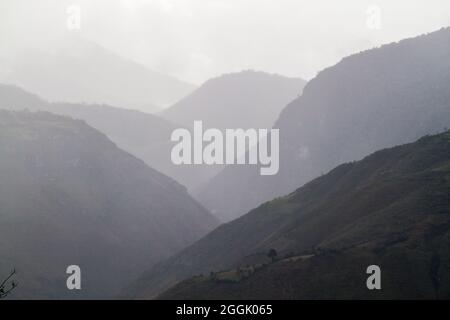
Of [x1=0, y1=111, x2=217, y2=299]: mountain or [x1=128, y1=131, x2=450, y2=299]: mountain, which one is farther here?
[x1=0, y1=111, x2=217, y2=299]: mountain

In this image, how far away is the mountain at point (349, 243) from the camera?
5359cm

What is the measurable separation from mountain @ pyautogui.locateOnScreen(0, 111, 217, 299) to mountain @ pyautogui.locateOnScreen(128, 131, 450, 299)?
79.5 ft

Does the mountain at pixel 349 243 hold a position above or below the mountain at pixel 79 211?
below

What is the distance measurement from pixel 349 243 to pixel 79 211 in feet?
334

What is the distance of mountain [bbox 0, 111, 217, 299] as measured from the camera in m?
126

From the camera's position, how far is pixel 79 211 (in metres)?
151

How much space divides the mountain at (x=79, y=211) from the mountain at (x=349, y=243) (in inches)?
954

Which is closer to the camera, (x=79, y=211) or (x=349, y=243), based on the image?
(x=349, y=243)

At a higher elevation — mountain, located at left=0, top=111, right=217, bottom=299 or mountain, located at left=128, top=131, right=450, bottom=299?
mountain, located at left=0, top=111, right=217, bottom=299

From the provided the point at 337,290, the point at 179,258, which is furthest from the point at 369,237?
the point at 179,258

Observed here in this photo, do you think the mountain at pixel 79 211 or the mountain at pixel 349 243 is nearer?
the mountain at pixel 349 243
